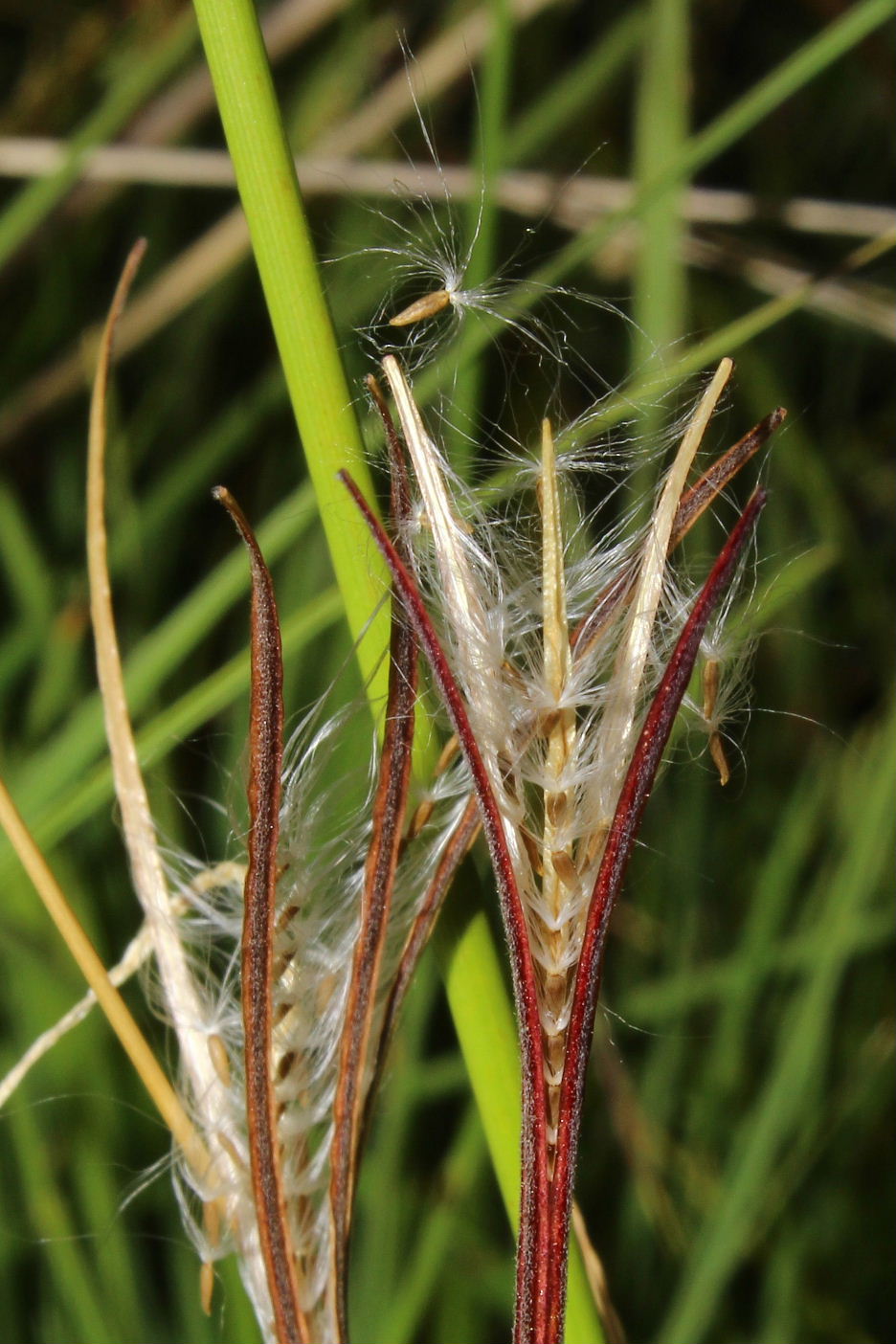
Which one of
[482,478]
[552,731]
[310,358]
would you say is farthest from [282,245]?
[482,478]

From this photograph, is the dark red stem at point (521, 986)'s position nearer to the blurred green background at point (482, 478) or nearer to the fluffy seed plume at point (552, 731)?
the fluffy seed plume at point (552, 731)

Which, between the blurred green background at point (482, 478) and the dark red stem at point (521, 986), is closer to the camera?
the dark red stem at point (521, 986)

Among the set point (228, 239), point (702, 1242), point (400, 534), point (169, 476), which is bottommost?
point (702, 1242)

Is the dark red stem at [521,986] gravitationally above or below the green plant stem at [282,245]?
below

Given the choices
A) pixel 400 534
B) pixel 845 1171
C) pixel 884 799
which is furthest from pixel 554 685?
pixel 845 1171

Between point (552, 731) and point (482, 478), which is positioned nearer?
point (552, 731)

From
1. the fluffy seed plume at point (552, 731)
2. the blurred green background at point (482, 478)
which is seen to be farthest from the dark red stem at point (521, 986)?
the blurred green background at point (482, 478)

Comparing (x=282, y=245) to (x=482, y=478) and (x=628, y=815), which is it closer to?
(x=628, y=815)

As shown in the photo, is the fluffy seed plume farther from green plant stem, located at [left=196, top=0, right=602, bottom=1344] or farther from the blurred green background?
the blurred green background

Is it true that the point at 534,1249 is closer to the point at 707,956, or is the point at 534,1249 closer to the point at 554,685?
the point at 554,685
